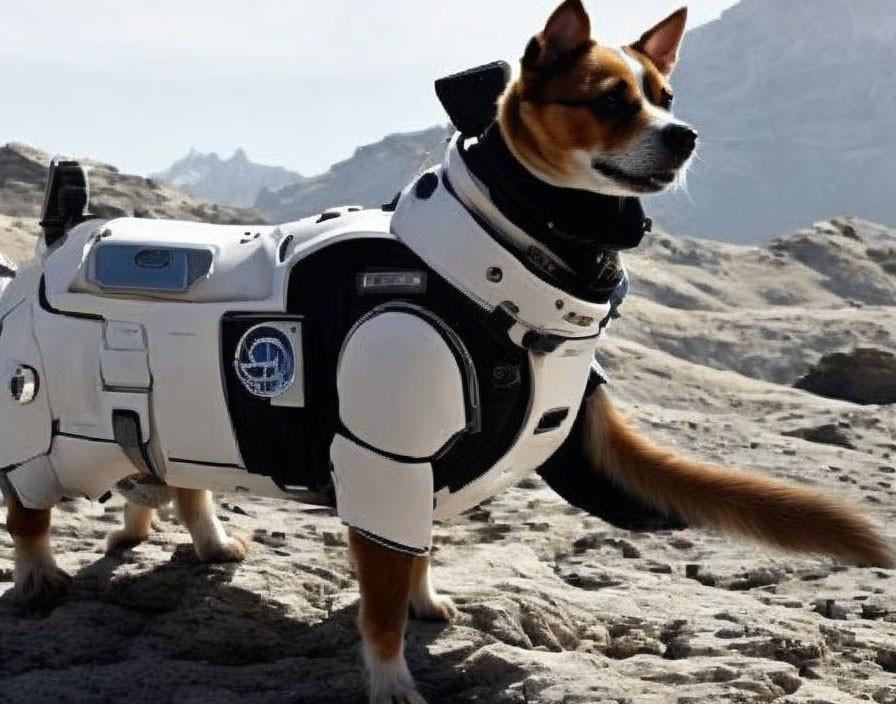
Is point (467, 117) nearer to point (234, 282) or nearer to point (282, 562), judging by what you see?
point (234, 282)

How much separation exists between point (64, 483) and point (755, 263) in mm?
23600

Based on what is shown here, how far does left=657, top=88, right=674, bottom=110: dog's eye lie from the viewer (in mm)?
3074

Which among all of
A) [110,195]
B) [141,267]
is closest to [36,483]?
[141,267]

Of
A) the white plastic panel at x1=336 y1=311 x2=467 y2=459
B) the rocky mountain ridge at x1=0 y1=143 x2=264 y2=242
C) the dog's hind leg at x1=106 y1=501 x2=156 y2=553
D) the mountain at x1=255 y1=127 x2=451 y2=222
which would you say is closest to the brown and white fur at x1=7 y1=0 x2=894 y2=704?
the white plastic panel at x1=336 y1=311 x2=467 y2=459

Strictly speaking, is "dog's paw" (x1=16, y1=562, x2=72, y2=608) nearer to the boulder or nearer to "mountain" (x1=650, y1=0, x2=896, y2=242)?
the boulder

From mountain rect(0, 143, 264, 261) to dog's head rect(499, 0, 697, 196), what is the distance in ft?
60.2

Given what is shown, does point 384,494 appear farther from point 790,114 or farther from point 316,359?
point 790,114

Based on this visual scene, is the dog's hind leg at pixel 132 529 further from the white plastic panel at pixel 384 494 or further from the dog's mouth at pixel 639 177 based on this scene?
the dog's mouth at pixel 639 177

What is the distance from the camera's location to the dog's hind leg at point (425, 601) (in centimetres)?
373

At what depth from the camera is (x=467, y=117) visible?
3.33m

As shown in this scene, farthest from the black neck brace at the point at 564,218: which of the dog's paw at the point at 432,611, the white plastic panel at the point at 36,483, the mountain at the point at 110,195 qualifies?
the mountain at the point at 110,195

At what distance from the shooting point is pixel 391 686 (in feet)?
10.4

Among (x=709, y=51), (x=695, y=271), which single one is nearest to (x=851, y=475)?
(x=695, y=271)

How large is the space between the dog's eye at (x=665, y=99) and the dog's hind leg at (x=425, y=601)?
4.94ft
